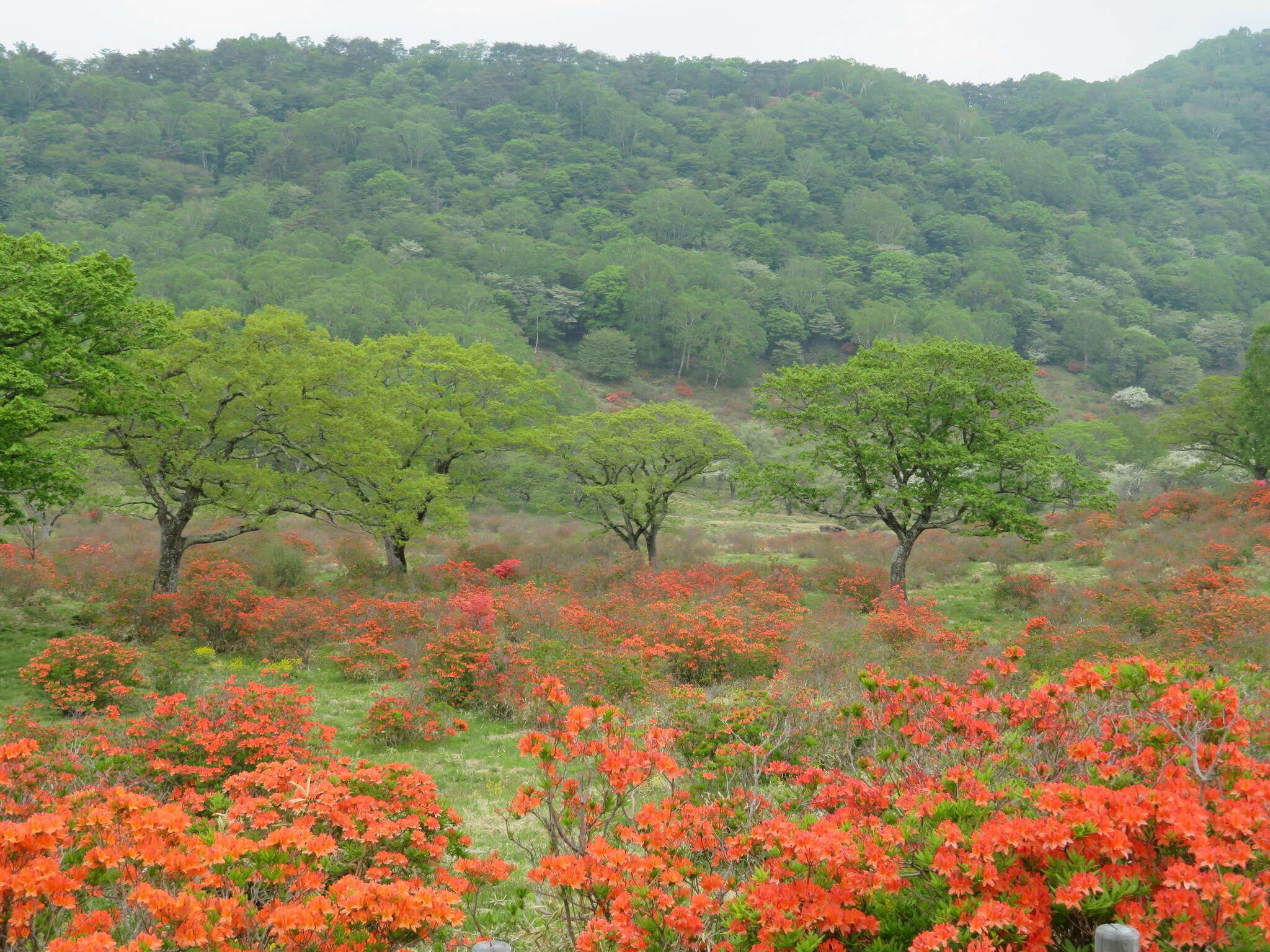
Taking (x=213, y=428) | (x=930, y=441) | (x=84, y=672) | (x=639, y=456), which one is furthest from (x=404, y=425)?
(x=930, y=441)

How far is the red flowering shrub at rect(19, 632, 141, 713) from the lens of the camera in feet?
36.2

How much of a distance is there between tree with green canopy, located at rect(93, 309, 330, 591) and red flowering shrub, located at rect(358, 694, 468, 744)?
28.9 feet

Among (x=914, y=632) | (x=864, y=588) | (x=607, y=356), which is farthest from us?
(x=607, y=356)

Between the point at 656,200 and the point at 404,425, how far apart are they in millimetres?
90175

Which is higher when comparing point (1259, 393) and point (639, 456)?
point (1259, 393)

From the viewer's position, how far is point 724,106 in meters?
140

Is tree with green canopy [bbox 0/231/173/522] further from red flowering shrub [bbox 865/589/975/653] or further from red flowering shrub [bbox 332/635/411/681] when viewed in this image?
red flowering shrub [bbox 865/589/975/653]

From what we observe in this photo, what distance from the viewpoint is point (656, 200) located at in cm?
10369

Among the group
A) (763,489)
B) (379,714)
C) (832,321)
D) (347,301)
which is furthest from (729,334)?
(379,714)

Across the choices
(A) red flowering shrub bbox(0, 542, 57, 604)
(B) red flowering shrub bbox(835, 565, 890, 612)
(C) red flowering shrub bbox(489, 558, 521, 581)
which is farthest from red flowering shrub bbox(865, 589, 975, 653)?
(A) red flowering shrub bbox(0, 542, 57, 604)

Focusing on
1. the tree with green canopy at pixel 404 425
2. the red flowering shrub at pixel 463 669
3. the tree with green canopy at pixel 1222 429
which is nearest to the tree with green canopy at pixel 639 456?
the tree with green canopy at pixel 404 425

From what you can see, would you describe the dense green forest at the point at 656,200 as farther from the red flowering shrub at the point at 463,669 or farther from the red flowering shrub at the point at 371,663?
the red flowering shrub at the point at 463,669

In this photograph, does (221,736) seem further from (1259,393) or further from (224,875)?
(1259,393)

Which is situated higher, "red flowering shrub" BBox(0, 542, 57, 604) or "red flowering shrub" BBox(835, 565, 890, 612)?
"red flowering shrub" BBox(0, 542, 57, 604)
